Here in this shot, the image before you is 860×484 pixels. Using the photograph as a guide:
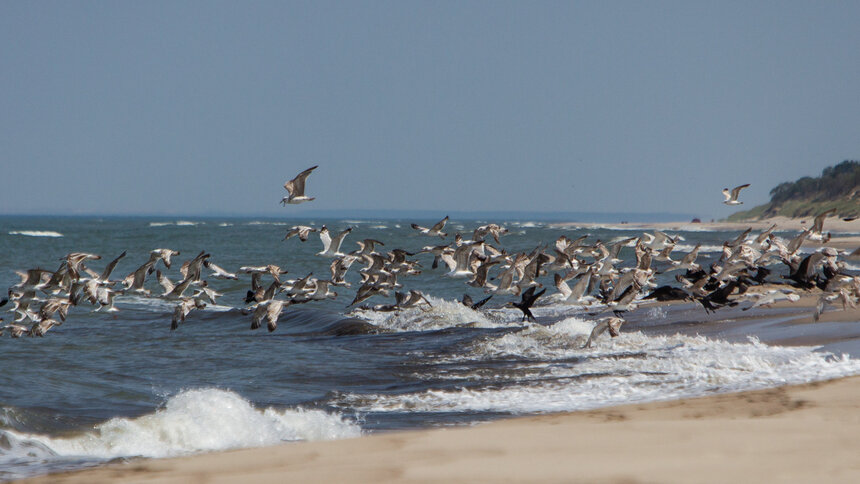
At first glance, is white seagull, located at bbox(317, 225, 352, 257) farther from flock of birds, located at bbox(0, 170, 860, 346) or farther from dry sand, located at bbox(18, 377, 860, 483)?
dry sand, located at bbox(18, 377, 860, 483)

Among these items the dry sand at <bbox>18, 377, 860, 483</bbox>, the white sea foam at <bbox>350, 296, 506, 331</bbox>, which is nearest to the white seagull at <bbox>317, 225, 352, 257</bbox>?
the white sea foam at <bbox>350, 296, 506, 331</bbox>

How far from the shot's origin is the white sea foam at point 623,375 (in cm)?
1073

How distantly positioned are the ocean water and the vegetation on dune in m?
80.7

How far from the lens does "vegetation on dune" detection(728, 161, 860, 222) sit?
9950cm

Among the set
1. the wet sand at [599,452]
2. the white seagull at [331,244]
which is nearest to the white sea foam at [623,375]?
the wet sand at [599,452]

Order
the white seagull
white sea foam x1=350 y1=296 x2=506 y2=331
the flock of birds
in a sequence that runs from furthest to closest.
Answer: white sea foam x1=350 y1=296 x2=506 y2=331
the white seagull
the flock of birds

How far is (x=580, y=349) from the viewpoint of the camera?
49.8 ft

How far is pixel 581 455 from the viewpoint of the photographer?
22.2 feet

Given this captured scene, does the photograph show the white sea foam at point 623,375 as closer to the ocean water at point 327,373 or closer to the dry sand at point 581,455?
the ocean water at point 327,373

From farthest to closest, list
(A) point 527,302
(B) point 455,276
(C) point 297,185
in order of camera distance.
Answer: (A) point 527,302 < (B) point 455,276 < (C) point 297,185

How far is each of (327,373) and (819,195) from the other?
356 feet


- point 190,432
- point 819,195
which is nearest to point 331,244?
point 190,432

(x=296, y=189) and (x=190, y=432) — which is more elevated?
(x=296, y=189)

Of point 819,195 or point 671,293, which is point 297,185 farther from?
point 819,195
